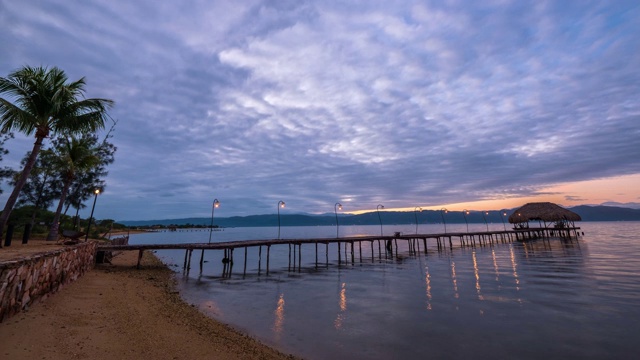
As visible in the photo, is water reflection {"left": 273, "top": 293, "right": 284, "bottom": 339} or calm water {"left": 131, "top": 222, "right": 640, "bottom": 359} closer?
calm water {"left": 131, "top": 222, "right": 640, "bottom": 359}

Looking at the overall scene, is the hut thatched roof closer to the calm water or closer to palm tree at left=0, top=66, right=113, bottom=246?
the calm water

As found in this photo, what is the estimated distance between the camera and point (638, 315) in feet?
45.3

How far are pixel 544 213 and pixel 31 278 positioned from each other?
75.5 m

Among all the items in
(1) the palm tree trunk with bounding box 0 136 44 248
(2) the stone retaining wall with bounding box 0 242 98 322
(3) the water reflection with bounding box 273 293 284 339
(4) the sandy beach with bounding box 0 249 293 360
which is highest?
(1) the palm tree trunk with bounding box 0 136 44 248

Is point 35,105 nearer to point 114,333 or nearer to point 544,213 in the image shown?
point 114,333

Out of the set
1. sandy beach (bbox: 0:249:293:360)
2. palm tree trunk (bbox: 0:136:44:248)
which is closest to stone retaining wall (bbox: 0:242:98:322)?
sandy beach (bbox: 0:249:293:360)

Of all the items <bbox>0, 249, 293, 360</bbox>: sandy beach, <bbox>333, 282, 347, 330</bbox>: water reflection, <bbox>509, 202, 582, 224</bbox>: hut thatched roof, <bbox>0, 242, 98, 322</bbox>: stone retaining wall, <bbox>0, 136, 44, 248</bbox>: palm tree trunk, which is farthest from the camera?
<bbox>509, 202, 582, 224</bbox>: hut thatched roof

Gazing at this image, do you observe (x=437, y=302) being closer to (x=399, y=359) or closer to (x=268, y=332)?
(x=399, y=359)

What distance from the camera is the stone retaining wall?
7812mm

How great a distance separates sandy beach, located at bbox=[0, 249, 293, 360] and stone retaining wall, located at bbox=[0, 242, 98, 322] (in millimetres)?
319

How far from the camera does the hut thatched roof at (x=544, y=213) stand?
6141cm

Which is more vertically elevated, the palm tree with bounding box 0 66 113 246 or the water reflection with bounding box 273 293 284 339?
the palm tree with bounding box 0 66 113 246

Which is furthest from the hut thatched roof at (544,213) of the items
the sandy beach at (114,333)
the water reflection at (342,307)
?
the sandy beach at (114,333)

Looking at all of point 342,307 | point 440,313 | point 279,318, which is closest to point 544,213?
point 440,313
